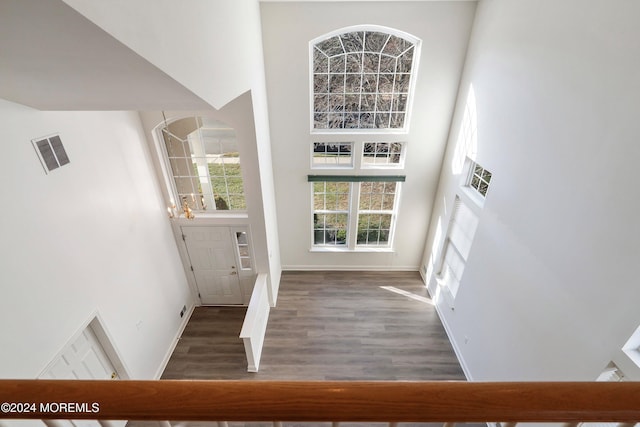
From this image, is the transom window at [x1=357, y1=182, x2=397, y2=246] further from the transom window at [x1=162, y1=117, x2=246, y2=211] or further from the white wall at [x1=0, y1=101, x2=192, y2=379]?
the white wall at [x1=0, y1=101, x2=192, y2=379]

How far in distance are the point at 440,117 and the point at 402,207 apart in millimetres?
1761

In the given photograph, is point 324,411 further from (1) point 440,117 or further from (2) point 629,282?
(1) point 440,117

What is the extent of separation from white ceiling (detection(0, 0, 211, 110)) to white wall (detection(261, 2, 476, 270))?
2.68 meters

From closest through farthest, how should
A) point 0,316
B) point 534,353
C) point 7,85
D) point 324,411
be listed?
point 324,411 < point 7,85 < point 0,316 < point 534,353

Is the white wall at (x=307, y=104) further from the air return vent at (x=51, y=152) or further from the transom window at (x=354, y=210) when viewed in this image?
the air return vent at (x=51, y=152)

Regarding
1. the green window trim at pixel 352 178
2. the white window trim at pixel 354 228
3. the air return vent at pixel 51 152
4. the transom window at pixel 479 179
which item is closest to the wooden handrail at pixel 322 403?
the air return vent at pixel 51 152

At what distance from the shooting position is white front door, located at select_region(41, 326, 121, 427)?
288cm

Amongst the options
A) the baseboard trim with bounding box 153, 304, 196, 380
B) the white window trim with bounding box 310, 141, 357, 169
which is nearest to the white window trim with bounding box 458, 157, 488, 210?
the white window trim with bounding box 310, 141, 357, 169

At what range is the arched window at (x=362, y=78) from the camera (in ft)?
15.7

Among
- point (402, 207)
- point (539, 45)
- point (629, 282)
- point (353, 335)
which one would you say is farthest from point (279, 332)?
point (539, 45)

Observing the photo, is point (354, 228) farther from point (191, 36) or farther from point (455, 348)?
point (191, 36)

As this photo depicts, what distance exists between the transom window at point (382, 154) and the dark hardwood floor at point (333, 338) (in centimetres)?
243

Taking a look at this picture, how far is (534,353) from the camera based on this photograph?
9.89 ft

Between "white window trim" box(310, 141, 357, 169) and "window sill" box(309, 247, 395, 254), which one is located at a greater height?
"white window trim" box(310, 141, 357, 169)
